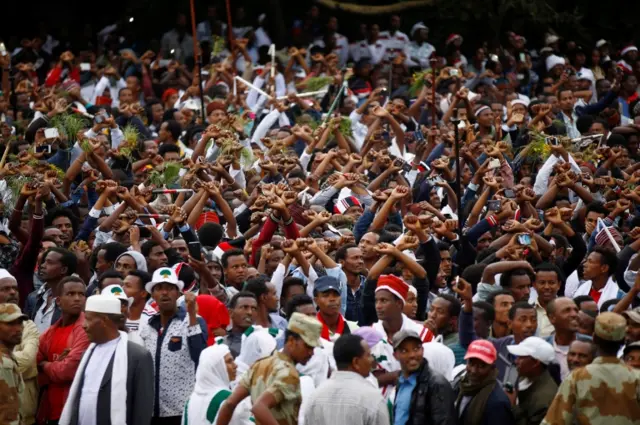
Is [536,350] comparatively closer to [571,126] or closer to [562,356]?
[562,356]

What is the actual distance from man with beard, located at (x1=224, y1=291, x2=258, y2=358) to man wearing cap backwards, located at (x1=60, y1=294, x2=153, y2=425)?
23.6 inches

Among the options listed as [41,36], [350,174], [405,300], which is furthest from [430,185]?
[41,36]

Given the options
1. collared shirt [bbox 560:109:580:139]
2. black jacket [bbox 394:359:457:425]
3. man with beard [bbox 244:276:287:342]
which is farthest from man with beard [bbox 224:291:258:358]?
collared shirt [bbox 560:109:580:139]

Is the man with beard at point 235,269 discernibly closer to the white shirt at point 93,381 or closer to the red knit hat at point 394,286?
the red knit hat at point 394,286

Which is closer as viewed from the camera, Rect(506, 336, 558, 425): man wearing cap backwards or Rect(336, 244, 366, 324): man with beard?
Rect(506, 336, 558, 425): man wearing cap backwards

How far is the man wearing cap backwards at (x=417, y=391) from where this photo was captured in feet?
32.6

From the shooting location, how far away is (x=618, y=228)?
1548cm

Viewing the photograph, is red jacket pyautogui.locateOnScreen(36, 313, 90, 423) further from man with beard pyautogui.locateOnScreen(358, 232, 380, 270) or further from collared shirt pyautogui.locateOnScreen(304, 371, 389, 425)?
man with beard pyautogui.locateOnScreen(358, 232, 380, 270)

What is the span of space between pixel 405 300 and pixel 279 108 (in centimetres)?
873

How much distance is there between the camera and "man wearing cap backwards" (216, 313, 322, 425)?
9.67m

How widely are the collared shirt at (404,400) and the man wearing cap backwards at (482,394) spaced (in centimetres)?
32

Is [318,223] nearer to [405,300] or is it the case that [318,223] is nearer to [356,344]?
[405,300]

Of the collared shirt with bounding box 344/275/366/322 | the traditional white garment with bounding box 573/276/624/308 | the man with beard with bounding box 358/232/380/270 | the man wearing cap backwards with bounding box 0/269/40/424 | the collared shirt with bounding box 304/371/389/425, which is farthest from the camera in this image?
the man with beard with bounding box 358/232/380/270

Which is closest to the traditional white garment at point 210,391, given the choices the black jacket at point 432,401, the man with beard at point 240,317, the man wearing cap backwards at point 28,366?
the man with beard at point 240,317
